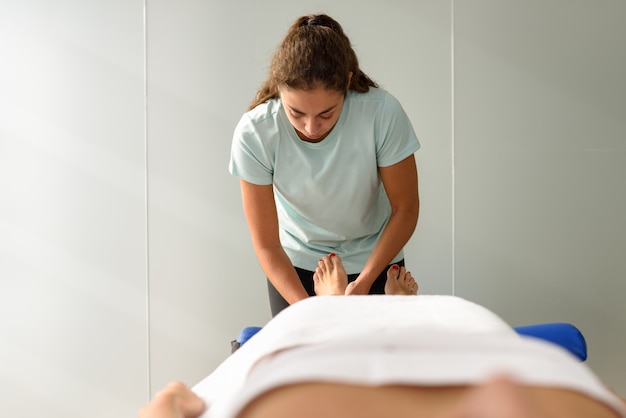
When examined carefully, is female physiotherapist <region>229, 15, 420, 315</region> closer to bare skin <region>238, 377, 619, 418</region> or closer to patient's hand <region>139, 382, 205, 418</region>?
patient's hand <region>139, 382, 205, 418</region>

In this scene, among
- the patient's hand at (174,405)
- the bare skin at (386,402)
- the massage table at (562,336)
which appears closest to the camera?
the bare skin at (386,402)

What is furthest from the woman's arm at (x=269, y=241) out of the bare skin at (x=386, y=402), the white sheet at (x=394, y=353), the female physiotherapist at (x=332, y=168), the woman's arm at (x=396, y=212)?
the bare skin at (x=386, y=402)

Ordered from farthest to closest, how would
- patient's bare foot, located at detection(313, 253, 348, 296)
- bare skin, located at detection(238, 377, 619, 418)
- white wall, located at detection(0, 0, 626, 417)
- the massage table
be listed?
white wall, located at detection(0, 0, 626, 417)
patient's bare foot, located at detection(313, 253, 348, 296)
the massage table
bare skin, located at detection(238, 377, 619, 418)

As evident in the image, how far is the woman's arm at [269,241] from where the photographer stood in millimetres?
2314

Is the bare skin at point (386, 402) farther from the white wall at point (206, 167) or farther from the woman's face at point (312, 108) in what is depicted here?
the white wall at point (206, 167)

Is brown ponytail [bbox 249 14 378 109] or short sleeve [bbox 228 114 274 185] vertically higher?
brown ponytail [bbox 249 14 378 109]

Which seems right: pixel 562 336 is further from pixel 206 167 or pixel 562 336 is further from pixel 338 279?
pixel 206 167

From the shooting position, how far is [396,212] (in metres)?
2.36

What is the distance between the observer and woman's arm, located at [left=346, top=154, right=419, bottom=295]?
7.61 ft

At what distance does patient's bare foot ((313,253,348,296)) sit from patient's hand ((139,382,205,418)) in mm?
768

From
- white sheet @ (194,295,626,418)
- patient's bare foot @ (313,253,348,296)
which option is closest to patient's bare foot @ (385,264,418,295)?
patient's bare foot @ (313,253,348,296)

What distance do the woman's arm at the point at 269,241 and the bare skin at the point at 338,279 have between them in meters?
0.06

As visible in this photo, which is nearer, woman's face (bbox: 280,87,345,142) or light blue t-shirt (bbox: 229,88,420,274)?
woman's face (bbox: 280,87,345,142)

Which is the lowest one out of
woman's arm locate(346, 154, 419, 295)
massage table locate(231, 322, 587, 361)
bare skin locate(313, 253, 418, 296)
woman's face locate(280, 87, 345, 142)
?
massage table locate(231, 322, 587, 361)
